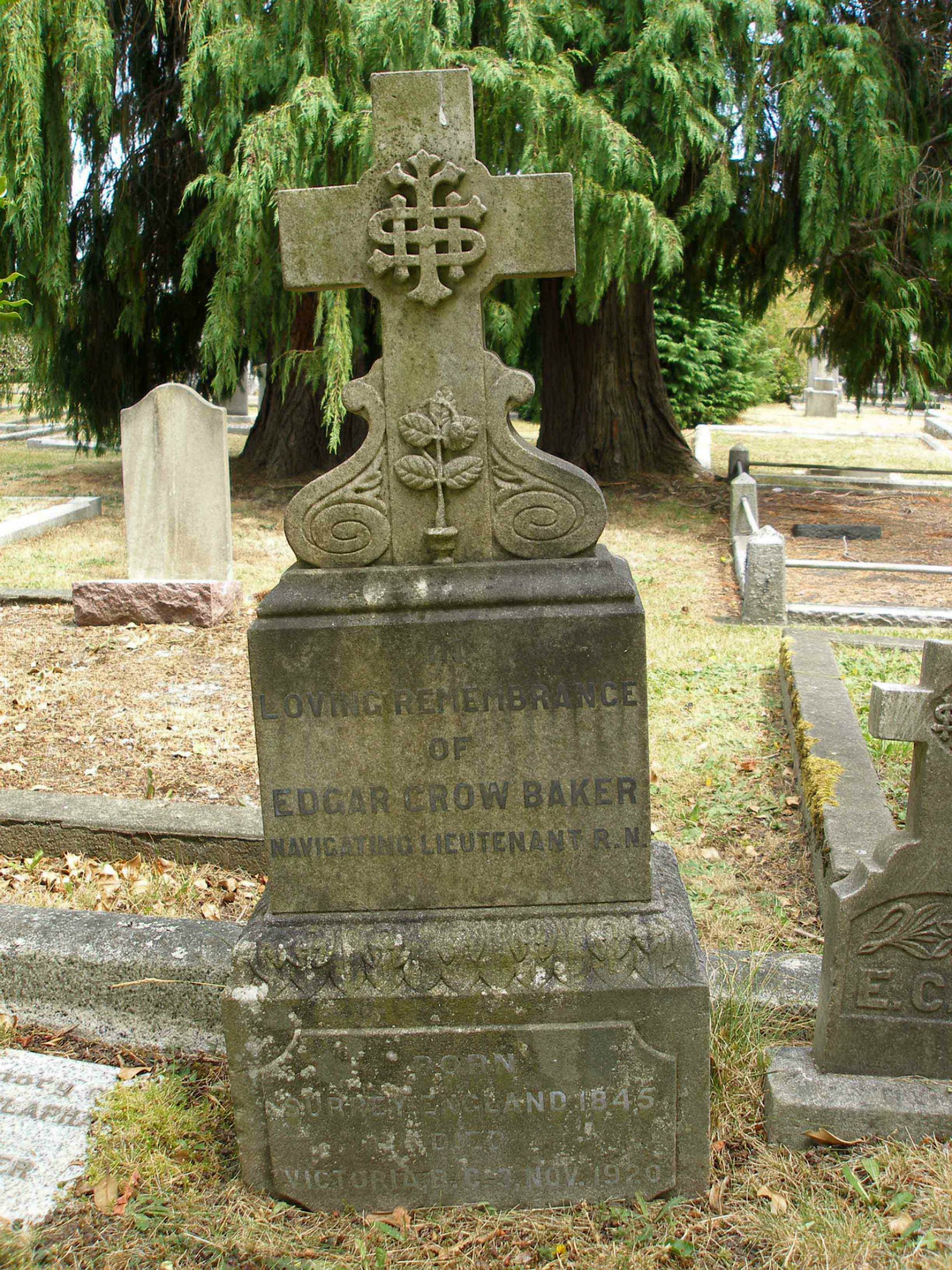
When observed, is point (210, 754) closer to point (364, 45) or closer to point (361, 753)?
point (361, 753)

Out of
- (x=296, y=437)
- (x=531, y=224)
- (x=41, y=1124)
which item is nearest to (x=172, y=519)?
(x=41, y=1124)

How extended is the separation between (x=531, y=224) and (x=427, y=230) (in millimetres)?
233

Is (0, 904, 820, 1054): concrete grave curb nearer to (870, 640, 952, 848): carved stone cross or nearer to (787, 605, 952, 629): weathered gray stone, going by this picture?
(870, 640, 952, 848): carved stone cross

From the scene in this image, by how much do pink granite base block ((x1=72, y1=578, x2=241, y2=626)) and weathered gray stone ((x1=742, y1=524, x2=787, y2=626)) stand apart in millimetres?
3693

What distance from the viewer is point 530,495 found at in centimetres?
252

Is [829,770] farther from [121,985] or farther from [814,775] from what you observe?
[121,985]

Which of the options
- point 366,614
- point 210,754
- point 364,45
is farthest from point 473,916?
point 364,45

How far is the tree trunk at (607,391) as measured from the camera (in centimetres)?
1328

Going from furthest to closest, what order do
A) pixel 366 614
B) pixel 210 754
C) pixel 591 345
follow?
pixel 591 345
pixel 210 754
pixel 366 614

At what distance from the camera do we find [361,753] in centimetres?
255

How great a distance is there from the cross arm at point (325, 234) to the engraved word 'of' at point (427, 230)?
1.9 inches

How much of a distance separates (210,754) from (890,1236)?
153 inches

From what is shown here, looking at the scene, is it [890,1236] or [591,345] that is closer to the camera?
[890,1236]

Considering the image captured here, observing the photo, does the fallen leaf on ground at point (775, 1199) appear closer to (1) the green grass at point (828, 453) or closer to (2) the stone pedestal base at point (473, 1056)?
(2) the stone pedestal base at point (473, 1056)
